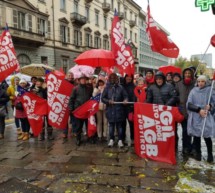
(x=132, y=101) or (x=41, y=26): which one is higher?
(x=41, y=26)

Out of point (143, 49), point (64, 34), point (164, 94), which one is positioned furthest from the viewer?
point (143, 49)

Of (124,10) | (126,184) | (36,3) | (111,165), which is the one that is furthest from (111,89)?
(124,10)

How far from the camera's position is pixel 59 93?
6.54 meters

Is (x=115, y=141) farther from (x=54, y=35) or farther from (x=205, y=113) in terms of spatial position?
(x=54, y=35)

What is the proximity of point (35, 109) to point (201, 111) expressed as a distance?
3949mm

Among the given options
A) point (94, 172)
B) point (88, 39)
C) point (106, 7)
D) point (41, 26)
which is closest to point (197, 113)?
point (94, 172)

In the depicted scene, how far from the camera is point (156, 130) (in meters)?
4.90

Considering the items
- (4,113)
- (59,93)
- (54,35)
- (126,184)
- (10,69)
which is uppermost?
(54,35)

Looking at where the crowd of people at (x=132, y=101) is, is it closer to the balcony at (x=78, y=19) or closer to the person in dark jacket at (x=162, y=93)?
the person in dark jacket at (x=162, y=93)

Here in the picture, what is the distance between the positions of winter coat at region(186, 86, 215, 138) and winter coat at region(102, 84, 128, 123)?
1.53 metres

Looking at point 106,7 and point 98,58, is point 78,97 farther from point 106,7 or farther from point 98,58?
point 106,7

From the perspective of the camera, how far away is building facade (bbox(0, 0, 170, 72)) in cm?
2527

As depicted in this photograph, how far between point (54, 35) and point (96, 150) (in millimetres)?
26789

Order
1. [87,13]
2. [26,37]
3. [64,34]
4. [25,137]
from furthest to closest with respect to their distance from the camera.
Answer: [87,13] < [64,34] < [26,37] < [25,137]
